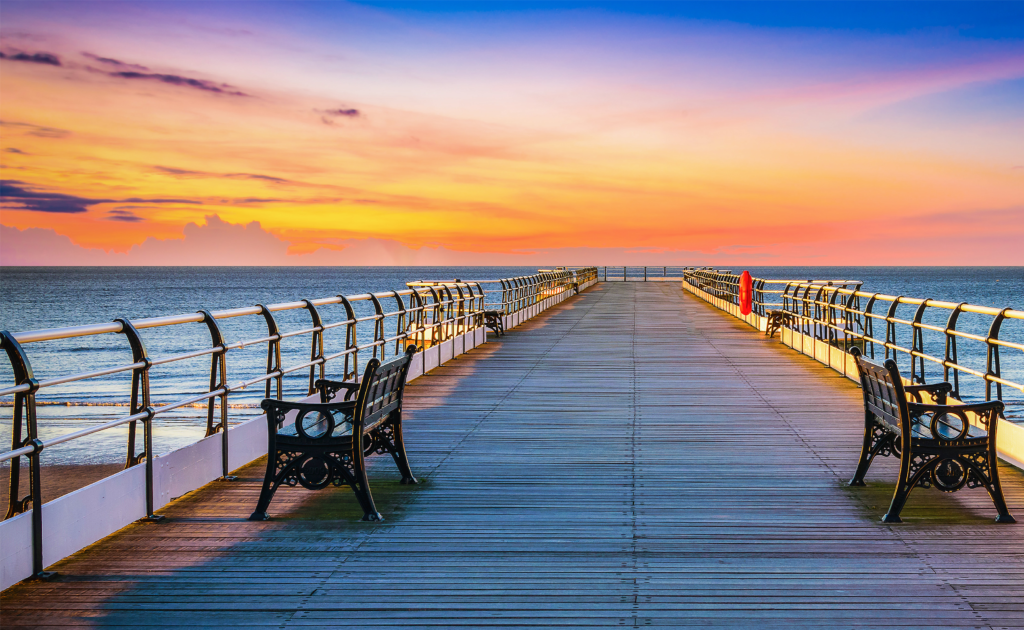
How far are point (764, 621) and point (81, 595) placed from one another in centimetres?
317

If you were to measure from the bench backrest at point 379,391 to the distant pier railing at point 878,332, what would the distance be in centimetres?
397

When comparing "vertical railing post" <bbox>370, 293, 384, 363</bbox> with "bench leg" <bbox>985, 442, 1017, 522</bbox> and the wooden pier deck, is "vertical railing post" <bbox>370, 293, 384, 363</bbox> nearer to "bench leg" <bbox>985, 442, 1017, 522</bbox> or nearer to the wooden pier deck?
the wooden pier deck

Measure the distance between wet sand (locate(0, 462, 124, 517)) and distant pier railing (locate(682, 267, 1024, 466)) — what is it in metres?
16.0

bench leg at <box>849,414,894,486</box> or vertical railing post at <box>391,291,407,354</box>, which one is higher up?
vertical railing post at <box>391,291,407,354</box>

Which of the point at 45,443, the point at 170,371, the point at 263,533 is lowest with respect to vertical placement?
the point at 170,371

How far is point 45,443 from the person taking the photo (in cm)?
420

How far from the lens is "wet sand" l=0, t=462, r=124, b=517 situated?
18562 millimetres

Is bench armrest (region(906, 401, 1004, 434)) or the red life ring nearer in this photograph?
bench armrest (region(906, 401, 1004, 434))

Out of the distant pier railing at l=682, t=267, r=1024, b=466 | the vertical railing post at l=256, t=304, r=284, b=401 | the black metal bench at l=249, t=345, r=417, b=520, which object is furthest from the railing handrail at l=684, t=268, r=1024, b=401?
the vertical railing post at l=256, t=304, r=284, b=401

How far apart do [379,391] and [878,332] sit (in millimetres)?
56308

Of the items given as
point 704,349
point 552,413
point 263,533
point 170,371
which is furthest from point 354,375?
point 170,371

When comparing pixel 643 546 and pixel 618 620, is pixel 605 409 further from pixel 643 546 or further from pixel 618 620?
pixel 618 620

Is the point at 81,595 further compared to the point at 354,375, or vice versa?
the point at 354,375

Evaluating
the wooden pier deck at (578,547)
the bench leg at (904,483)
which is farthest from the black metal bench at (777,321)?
the bench leg at (904,483)
